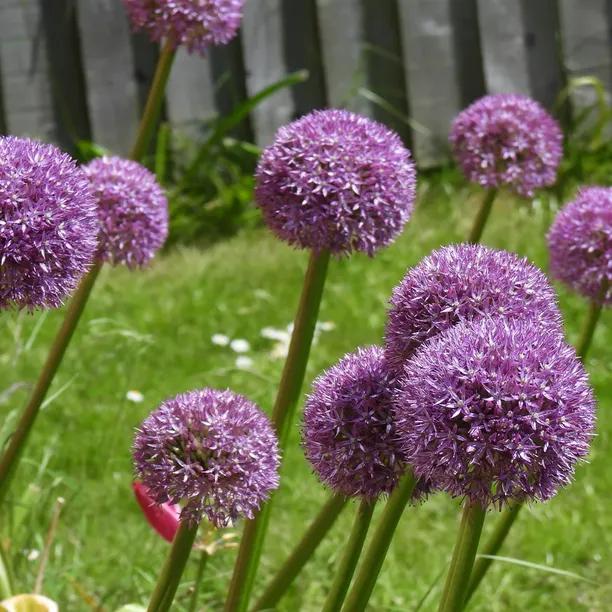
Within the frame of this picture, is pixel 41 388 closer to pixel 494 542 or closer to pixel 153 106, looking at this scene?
pixel 153 106

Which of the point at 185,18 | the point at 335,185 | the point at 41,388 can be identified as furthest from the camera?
the point at 185,18

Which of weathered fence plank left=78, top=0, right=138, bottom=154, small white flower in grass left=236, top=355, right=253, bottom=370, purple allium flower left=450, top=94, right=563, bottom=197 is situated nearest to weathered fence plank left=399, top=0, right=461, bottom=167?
weathered fence plank left=78, top=0, right=138, bottom=154

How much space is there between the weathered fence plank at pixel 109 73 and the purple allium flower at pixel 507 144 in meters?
2.53

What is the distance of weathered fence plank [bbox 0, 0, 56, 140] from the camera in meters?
3.98

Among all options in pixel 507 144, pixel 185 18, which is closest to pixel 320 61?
pixel 507 144

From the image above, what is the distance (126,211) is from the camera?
1359 millimetres

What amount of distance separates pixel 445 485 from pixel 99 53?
3.45m

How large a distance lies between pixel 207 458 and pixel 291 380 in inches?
8.5

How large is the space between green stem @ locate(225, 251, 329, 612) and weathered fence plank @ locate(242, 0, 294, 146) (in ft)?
→ 9.53

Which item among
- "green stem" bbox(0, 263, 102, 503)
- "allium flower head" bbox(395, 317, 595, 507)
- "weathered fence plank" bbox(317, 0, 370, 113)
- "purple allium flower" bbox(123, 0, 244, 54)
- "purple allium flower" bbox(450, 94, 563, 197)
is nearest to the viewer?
"allium flower head" bbox(395, 317, 595, 507)

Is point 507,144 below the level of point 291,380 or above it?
above

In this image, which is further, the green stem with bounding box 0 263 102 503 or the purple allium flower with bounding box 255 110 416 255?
the green stem with bounding box 0 263 102 503

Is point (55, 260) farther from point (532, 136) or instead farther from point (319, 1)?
point (319, 1)

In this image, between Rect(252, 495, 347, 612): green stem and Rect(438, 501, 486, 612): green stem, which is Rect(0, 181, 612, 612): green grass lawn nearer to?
Rect(252, 495, 347, 612): green stem
